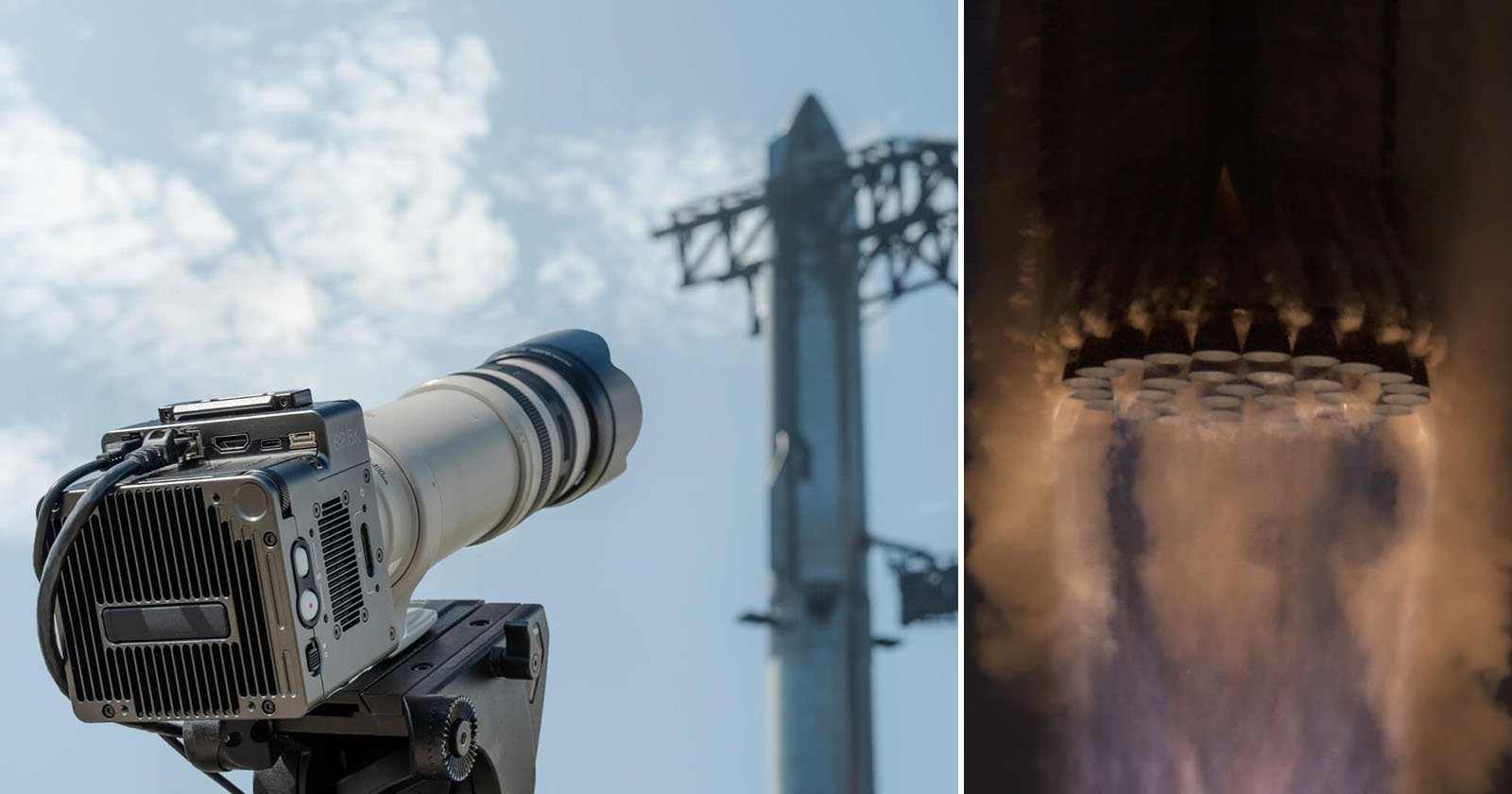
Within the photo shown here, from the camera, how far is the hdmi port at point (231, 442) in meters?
1.05

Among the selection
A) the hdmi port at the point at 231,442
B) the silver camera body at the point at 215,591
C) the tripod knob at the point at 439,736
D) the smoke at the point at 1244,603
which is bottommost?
the smoke at the point at 1244,603

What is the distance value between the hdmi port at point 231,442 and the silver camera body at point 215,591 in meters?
0.02

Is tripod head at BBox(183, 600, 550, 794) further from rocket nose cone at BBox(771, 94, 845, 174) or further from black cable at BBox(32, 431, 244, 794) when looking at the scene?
rocket nose cone at BBox(771, 94, 845, 174)

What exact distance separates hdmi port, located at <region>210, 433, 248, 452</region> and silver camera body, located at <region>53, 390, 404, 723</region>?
0.05ft

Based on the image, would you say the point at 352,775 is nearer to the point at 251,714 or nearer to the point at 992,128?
the point at 251,714

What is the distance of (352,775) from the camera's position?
1.19 m

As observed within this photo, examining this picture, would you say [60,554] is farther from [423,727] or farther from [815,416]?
[815,416]

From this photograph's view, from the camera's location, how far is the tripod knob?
1.11 m

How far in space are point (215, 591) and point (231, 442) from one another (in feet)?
0.45

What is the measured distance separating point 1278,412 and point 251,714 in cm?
175

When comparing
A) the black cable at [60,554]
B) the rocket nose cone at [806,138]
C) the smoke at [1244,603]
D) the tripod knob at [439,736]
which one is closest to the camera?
the black cable at [60,554]

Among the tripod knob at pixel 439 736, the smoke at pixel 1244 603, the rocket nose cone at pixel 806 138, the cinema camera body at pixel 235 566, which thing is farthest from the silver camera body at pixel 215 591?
the rocket nose cone at pixel 806 138

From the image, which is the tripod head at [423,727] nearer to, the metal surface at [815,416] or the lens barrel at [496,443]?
the lens barrel at [496,443]

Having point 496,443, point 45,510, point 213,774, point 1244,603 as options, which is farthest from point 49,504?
point 1244,603
